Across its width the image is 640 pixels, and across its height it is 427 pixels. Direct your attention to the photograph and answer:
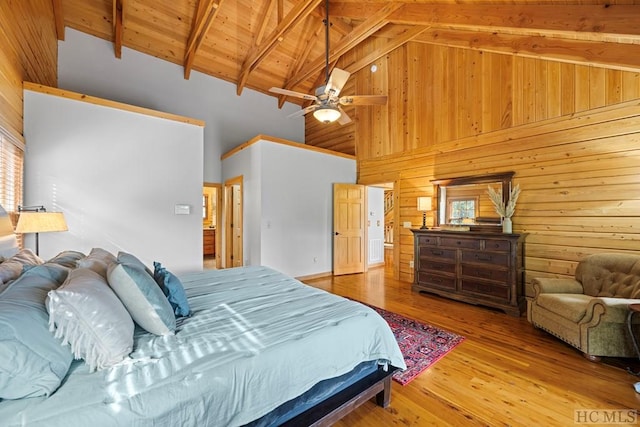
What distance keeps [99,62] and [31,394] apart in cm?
612

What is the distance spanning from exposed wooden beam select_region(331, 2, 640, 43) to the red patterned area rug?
3.22 m

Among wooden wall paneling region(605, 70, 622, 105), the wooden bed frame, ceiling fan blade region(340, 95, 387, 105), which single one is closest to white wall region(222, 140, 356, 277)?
ceiling fan blade region(340, 95, 387, 105)

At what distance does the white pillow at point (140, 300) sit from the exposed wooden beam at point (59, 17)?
533cm

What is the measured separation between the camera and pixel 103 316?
46.4 inches

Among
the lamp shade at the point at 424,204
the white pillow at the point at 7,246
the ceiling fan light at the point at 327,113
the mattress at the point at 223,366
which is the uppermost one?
the ceiling fan light at the point at 327,113

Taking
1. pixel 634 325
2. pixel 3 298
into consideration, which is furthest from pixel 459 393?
pixel 3 298

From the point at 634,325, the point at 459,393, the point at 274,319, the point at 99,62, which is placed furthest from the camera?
the point at 99,62

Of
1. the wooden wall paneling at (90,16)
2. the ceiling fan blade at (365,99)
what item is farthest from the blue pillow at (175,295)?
the wooden wall paneling at (90,16)

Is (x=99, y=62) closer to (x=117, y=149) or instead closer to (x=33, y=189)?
(x=117, y=149)

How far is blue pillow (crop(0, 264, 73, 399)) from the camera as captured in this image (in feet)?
2.92

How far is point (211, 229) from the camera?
818 cm

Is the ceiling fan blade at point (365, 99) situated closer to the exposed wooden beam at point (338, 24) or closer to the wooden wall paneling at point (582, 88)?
the wooden wall paneling at point (582, 88)

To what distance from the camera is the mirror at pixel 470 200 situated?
3.93 m

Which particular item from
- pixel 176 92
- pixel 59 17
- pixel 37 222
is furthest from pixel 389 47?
pixel 37 222
